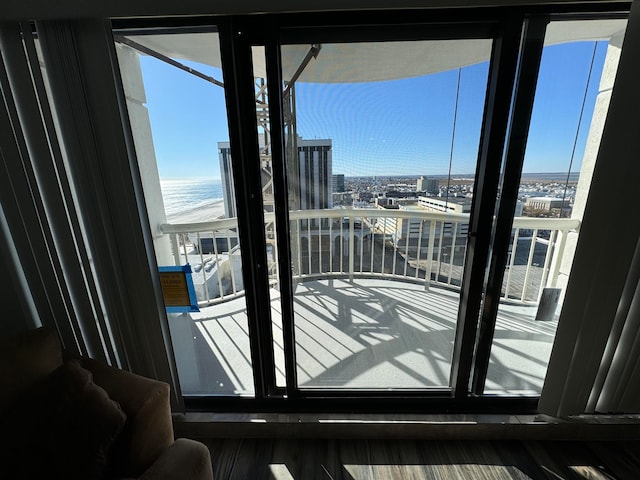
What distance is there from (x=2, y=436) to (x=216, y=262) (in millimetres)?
1165

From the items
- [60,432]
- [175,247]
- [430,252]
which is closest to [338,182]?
[430,252]

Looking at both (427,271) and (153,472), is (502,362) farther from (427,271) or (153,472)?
(153,472)

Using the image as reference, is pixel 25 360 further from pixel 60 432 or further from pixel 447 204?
pixel 447 204

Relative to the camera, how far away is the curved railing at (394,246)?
4.69 feet

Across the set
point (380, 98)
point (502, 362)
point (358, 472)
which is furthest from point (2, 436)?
point (502, 362)

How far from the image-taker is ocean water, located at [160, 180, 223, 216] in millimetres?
1366

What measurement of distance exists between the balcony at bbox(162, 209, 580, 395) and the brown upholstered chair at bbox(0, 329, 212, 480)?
1.99ft

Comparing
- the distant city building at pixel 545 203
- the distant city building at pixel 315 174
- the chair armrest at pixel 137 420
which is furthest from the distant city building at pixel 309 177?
the distant city building at pixel 545 203

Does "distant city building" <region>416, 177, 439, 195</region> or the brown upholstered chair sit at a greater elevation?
"distant city building" <region>416, 177, 439, 195</region>

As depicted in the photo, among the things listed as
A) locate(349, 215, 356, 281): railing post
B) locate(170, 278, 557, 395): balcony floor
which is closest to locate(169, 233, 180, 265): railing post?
locate(170, 278, 557, 395): balcony floor

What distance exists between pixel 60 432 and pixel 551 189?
92.3 inches

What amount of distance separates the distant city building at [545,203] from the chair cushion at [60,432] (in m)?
2.06

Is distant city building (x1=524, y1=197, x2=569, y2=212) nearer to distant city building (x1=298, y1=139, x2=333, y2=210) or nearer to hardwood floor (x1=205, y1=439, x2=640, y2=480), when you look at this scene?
distant city building (x1=298, y1=139, x2=333, y2=210)

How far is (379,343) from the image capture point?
165 centimetres
